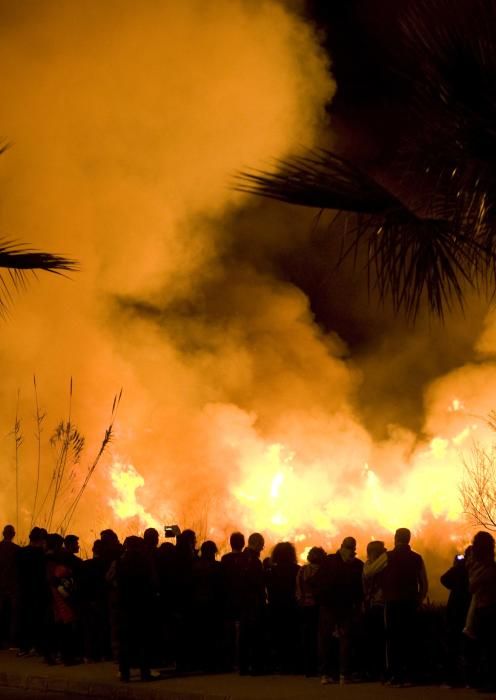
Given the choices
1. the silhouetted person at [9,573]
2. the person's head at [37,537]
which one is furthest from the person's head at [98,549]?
the silhouetted person at [9,573]

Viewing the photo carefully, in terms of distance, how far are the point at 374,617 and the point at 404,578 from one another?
88 centimetres

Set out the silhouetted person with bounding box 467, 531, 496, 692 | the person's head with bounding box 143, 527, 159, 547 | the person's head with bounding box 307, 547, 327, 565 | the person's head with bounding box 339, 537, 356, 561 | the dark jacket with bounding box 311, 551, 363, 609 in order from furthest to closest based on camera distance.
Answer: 1. the person's head with bounding box 143, 527, 159, 547
2. the person's head with bounding box 307, 547, 327, 565
3. the person's head with bounding box 339, 537, 356, 561
4. the dark jacket with bounding box 311, 551, 363, 609
5. the silhouetted person with bounding box 467, 531, 496, 692

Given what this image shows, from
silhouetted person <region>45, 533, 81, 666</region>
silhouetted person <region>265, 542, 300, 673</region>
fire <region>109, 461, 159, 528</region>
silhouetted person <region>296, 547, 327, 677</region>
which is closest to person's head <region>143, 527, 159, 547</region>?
silhouetted person <region>45, 533, 81, 666</region>

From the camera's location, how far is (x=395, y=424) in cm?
3100

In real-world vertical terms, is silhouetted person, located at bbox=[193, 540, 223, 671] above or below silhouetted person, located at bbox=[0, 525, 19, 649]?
below

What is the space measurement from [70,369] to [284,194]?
2013cm

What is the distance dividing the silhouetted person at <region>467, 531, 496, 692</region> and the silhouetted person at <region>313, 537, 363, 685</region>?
1.42 metres

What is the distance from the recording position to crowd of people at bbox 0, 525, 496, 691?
10.5m

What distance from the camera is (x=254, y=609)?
11.6 meters

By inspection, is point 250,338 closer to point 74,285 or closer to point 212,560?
point 74,285

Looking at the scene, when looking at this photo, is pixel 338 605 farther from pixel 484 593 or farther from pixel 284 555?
pixel 484 593

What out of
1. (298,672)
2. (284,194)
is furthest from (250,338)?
(284,194)

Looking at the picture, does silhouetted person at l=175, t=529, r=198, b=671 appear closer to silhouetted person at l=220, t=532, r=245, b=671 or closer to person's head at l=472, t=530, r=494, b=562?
silhouetted person at l=220, t=532, r=245, b=671

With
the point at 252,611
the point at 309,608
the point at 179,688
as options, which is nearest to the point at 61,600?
the point at 179,688
